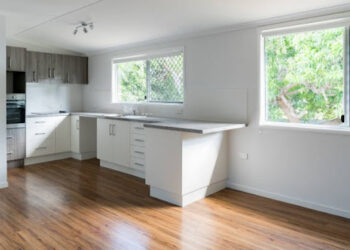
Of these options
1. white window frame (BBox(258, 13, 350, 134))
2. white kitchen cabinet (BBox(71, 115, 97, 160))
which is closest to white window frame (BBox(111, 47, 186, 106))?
white kitchen cabinet (BBox(71, 115, 97, 160))

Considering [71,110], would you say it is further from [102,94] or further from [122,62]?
[122,62]

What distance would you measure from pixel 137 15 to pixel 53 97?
132 inches

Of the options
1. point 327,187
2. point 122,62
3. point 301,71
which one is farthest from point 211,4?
point 122,62

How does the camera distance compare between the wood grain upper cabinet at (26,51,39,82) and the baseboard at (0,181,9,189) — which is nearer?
the baseboard at (0,181,9,189)

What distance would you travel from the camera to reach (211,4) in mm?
3242

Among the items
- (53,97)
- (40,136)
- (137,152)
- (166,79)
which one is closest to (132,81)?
(166,79)

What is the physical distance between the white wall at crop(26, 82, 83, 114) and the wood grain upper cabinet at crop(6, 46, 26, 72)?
0.63 m

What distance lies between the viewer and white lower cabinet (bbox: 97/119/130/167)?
15.9 ft

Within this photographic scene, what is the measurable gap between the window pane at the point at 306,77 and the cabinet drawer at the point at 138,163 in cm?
196

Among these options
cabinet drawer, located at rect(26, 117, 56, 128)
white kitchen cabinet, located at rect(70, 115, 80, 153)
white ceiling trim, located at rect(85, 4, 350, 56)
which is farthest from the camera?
white kitchen cabinet, located at rect(70, 115, 80, 153)

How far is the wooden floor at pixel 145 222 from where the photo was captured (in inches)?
104

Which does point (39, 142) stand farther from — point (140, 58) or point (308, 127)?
point (308, 127)

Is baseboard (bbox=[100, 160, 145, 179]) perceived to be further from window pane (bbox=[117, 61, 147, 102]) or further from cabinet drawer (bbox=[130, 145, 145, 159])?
window pane (bbox=[117, 61, 147, 102])

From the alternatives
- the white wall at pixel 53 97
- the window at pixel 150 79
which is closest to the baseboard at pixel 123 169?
the window at pixel 150 79
